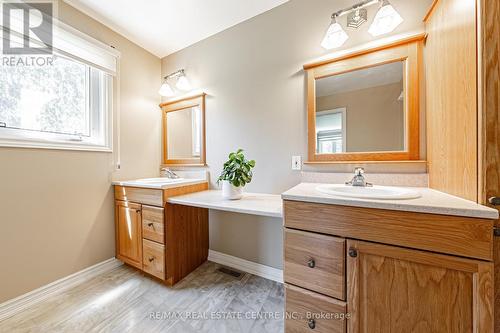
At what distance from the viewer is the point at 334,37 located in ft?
4.27

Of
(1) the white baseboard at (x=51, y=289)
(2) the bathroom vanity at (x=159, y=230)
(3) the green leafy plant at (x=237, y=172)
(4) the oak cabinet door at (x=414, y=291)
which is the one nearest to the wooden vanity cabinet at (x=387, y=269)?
(4) the oak cabinet door at (x=414, y=291)

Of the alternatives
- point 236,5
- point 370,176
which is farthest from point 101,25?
point 370,176

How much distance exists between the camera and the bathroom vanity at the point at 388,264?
67 cm

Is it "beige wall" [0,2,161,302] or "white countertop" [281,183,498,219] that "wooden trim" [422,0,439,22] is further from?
"beige wall" [0,2,161,302]

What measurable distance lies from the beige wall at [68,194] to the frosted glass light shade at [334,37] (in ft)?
6.22

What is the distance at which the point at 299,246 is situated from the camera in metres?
0.97

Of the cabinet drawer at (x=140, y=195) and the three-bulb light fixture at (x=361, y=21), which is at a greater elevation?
the three-bulb light fixture at (x=361, y=21)

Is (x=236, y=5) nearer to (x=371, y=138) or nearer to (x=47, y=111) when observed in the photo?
(x=371, y=138)

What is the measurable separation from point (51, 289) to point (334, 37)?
274cm

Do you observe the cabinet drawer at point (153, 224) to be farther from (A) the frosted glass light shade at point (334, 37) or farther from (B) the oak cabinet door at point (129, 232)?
(A) the frosted glass light shade at point (334, 37)

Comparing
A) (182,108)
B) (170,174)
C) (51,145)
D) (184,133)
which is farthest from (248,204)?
(51,145)

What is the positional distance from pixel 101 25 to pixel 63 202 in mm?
1610

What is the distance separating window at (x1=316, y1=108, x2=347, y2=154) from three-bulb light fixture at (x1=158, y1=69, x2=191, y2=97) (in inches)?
55.7

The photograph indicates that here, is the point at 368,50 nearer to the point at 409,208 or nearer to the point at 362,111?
the point at 362,111
